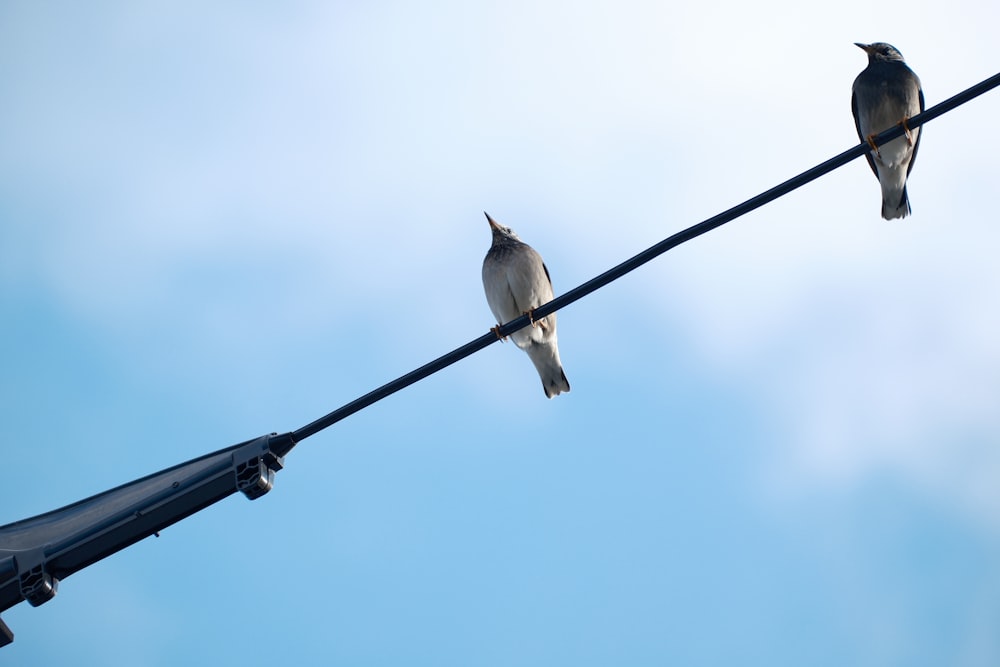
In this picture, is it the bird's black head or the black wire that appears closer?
the black wire

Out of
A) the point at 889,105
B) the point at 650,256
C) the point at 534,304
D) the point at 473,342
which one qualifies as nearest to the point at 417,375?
the point at 473,342

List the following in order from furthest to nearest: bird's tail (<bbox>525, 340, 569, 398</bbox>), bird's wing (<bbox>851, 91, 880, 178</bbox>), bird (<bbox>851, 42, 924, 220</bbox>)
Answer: bird's wing (<bbox>851, 91, 880, 178</bbox>)
bird's tail (<bbox>525, 340, 569, 398</bbox>)
bird (<bbox>851, 42, 924, 220</bbox>)

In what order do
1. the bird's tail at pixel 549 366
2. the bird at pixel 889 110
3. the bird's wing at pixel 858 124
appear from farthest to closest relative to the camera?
the bird's wing at pixel 858 124
the bird's tail at pixel 549 366
the bird at pixel 889 110

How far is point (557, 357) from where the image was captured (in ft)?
24.5

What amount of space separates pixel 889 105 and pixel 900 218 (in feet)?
3.03

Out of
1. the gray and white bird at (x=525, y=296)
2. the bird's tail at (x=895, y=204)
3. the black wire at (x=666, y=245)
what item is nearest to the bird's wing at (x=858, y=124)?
the bird's tail at (x=895, y=204)

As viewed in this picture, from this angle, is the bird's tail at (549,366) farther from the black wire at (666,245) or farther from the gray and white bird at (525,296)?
the black wire at (666,245)

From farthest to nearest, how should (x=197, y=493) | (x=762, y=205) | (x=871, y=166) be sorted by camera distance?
(x=871, y=166), (x=762, y=205), (x=197, y=493)

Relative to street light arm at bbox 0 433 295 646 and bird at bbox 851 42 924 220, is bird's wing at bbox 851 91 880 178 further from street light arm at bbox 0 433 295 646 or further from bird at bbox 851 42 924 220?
street light arm at bbox 0 433 295 646

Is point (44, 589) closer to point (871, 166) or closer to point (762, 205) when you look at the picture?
point (762, 205)

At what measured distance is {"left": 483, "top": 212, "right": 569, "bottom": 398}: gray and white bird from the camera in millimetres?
7137

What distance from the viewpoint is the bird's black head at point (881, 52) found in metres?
7.53

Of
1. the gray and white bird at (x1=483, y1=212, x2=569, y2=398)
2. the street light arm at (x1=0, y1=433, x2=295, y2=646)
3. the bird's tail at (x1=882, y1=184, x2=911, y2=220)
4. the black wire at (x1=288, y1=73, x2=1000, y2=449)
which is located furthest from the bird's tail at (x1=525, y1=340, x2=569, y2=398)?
the street light arm at (x1=0, y1=433, x2=295, y2=646)

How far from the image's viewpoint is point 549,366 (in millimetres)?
7504
